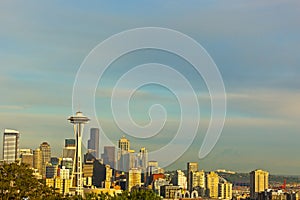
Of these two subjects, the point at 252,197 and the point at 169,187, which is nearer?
the point at 169,187

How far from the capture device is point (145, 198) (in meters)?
26.8

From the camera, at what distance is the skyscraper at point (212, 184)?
288ft

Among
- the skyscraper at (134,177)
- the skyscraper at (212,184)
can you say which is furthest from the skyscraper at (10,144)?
the skyscraper at (212,184)

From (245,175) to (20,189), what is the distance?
71573 millimetres

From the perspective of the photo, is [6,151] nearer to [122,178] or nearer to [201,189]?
[122,178]

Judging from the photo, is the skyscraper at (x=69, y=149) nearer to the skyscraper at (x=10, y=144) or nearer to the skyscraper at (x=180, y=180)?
the skyscraper at (x=10, y=144)

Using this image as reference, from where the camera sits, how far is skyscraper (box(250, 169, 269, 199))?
8893 centimetres

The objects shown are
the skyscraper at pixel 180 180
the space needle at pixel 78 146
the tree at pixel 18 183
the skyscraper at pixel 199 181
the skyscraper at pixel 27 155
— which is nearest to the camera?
the tree at pixel 18 183

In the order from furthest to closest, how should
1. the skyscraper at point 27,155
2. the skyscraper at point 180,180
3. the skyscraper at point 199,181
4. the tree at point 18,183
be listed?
1. the skyscraper at point 27,155
2. the skyscraper at point 199,181
3. the skyscraper at point 180,180
4. the tree at point 18,183

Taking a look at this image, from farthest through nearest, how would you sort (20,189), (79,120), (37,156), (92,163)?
(37,156)
(92,163)
(79,120)
(20,189)

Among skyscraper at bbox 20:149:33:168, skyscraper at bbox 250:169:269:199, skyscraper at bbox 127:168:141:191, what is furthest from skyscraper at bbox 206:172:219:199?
skyscraper at bbox 20:149:33:168

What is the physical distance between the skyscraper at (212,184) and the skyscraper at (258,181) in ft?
16.4

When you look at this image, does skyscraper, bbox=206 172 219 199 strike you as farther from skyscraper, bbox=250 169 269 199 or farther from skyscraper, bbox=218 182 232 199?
skyscraper, bbox=250 169 269 199

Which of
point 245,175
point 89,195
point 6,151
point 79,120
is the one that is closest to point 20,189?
point 89,195
